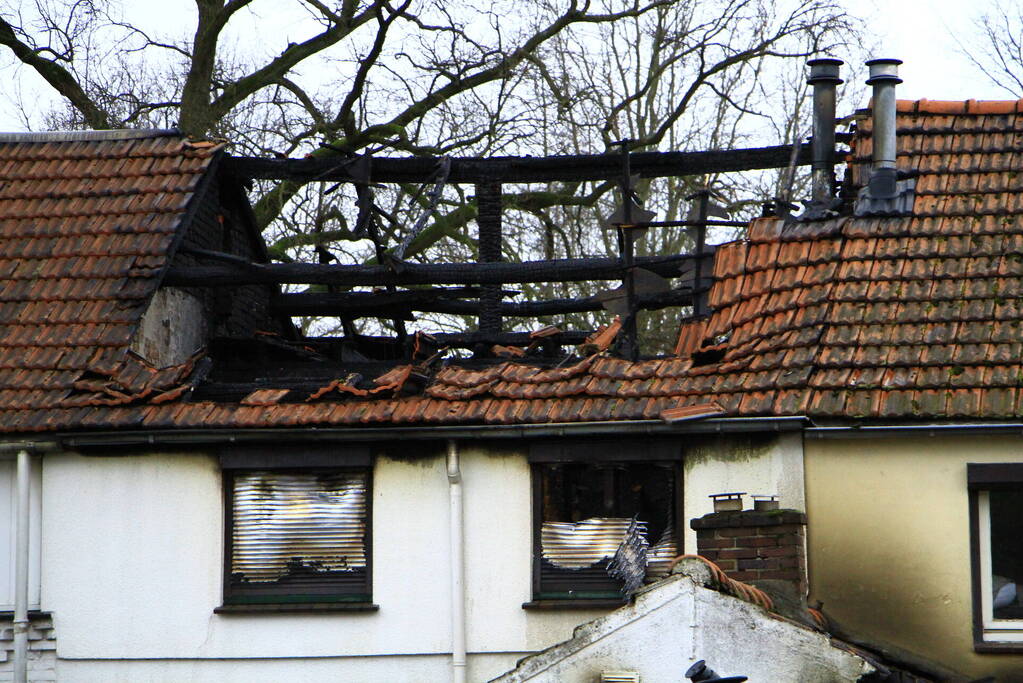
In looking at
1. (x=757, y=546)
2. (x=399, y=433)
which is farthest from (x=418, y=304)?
(x=757, y=546)

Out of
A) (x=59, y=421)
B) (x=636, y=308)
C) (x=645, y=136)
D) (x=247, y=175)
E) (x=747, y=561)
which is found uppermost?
(x=645, y=136)

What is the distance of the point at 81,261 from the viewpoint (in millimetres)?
14383

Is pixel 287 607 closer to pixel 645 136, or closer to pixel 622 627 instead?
pixel 622 627

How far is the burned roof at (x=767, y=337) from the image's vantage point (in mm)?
11797

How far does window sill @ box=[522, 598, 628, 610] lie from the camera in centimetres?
1218

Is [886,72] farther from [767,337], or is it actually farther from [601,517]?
[601,517]

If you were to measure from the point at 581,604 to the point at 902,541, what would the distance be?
8.54 ft

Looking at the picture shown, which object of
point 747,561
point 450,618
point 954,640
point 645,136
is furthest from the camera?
point 645,136

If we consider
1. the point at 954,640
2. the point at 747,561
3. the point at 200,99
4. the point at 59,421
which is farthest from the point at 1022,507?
the point at 200,99

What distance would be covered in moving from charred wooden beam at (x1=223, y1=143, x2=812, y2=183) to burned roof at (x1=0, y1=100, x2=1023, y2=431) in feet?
6.56

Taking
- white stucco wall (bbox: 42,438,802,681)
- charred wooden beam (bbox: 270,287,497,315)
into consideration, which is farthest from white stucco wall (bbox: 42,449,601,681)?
charred wooden beam (bbox: 270,287,497,315)

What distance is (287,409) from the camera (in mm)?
12547

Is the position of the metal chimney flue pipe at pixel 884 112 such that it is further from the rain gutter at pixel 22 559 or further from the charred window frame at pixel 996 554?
the rain gutter at pixel 22 559

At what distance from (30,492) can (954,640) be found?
7678mm
